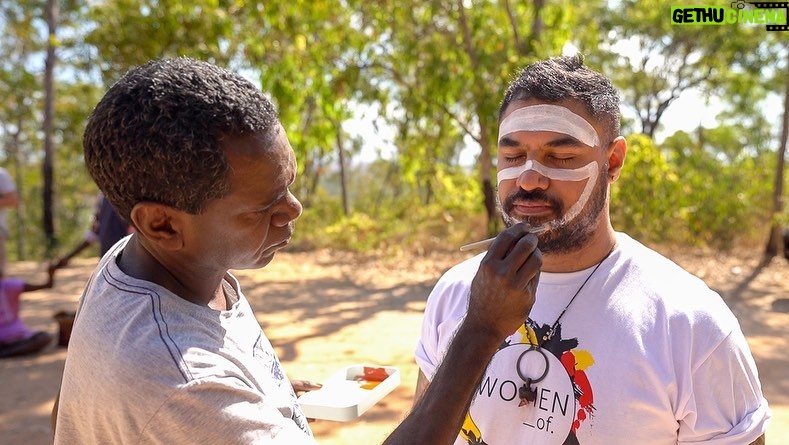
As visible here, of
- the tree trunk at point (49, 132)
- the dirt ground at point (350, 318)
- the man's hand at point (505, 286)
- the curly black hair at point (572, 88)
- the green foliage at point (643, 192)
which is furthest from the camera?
the tree trunk at point (49, 132)

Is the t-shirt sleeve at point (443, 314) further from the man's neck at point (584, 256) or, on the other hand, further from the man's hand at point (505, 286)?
the man's hand at point (505, 286)

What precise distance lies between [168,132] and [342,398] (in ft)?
3.91

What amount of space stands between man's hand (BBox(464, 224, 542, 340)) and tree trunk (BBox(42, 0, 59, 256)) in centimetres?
1459

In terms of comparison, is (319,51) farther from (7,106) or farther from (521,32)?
(7,106)

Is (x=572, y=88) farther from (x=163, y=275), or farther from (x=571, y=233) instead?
(x=163, y=275)

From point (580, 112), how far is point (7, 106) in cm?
2021

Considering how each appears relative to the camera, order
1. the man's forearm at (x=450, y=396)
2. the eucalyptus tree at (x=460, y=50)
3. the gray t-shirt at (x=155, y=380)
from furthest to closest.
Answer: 1. the eucalyptus tree at (x=460, y=50)
2. the man's forearm at (x=450, y=396)
3. the gray t-shirt at (x=155, y=380)

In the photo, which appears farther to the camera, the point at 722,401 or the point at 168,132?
the point at 722,401

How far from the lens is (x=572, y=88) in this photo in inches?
80.7

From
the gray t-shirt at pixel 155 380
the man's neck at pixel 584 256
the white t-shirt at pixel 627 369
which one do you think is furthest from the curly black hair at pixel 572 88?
the gray t-shirt at pixel 155 380

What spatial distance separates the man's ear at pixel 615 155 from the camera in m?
2.12

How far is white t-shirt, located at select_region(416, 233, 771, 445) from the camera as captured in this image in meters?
1.62

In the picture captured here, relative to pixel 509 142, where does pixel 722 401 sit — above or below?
below

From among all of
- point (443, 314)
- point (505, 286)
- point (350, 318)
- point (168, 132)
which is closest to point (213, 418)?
point (168, 132)
